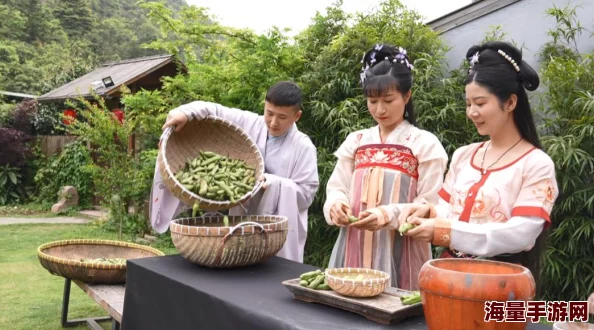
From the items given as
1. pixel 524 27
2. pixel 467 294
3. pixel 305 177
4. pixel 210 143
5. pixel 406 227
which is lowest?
pixel 467 294

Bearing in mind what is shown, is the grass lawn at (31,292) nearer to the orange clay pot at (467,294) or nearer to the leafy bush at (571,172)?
the leafy bush at (571,172)

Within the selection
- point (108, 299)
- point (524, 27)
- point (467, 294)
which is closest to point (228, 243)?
point (467, 294)

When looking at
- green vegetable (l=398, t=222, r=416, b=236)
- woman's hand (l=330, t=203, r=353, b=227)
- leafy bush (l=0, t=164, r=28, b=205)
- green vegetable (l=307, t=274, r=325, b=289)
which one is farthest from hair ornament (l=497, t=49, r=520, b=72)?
leafy bush (l=0, t=164, r=28, b=205)

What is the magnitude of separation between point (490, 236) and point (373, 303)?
442 millimetres

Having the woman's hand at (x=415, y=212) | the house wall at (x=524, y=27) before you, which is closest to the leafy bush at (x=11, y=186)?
the house wall at (x=524, y=27)

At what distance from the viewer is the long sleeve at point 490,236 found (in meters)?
1.80

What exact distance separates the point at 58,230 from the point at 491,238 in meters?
8.44

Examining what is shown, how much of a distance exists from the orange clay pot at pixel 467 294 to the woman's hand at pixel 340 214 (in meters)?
0.87

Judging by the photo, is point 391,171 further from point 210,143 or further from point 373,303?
point 210,143

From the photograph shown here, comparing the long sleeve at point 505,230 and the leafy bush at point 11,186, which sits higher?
the long sleeve at point 505,230

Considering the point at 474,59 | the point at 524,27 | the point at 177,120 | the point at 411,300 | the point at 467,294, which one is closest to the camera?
the point at 467,294

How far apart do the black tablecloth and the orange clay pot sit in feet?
0.88

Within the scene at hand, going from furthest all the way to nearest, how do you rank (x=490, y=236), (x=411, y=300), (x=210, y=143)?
(x=210, y=143) < (x=490, y=236) < (x=411, y=300)

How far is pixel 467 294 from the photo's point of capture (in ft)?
4.35
